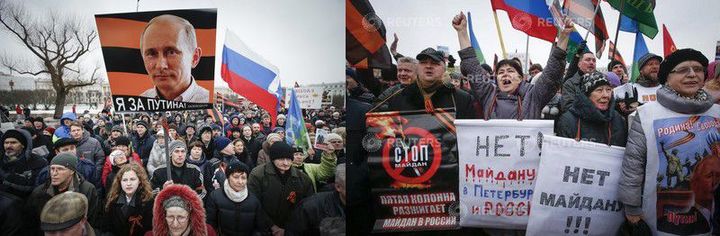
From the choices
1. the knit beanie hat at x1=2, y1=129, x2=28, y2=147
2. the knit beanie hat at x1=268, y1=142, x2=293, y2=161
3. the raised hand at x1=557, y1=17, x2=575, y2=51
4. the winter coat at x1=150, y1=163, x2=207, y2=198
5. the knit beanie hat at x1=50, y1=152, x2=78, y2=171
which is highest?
the raised hand at x1=557, y1=17, x2=575, y2=51

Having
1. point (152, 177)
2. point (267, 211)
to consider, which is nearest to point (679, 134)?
point (267, 211)

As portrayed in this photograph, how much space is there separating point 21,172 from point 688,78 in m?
5.10

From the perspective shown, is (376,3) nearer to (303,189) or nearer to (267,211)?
(303,189)

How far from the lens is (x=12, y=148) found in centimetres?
423

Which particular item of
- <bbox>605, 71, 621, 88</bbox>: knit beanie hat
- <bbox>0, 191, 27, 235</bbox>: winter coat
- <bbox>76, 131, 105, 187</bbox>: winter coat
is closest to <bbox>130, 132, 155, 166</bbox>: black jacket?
<bbox>76, 131, 105, 187</bbox>: winter coat

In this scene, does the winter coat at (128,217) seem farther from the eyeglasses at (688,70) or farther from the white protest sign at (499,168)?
the eyeglasses at (688,70)

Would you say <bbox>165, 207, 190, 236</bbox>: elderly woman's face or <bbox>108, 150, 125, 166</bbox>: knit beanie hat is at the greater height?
<bbox>108, 150, 125, 166</bbox>: knit beanie hat

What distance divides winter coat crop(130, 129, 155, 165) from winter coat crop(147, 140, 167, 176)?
0.03 metres

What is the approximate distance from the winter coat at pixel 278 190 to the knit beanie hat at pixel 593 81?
222 centimetres

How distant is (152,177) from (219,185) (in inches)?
21.0

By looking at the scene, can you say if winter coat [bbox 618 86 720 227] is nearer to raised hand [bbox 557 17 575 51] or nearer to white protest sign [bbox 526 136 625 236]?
white protest sign [bbox 526 136 625 236]

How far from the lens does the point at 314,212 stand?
4.19 meters

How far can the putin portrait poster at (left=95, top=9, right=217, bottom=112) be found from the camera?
13.5 ft

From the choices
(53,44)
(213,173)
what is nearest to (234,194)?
(213,173)
